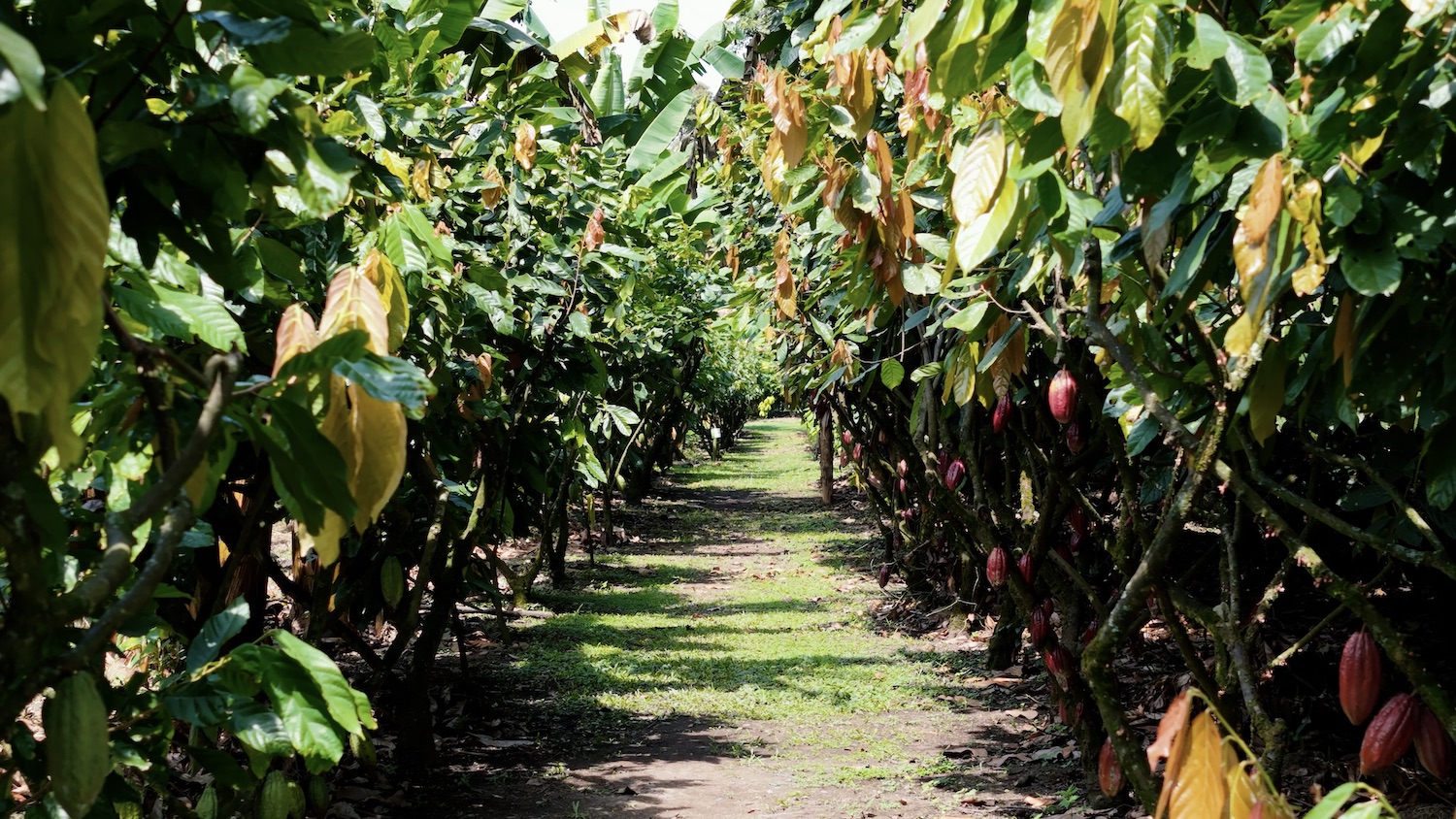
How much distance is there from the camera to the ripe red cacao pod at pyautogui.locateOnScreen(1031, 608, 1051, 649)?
435cm

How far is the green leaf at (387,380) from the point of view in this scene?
1.01m

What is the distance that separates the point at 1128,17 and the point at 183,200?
94cm

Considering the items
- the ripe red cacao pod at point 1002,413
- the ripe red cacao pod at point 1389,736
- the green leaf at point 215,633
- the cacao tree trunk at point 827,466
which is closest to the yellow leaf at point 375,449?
the green leaf at point 215,633

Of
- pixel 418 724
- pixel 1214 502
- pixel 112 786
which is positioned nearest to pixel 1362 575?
pixel 1214 502

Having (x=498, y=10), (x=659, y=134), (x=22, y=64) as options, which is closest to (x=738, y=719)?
(x=659, y=134)

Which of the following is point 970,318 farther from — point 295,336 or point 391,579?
point 391,579

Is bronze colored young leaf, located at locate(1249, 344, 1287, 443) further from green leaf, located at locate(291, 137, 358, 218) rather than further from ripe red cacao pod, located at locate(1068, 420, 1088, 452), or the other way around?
ripe red cacao pod, located at locate(1068, 420, 1088, 452)

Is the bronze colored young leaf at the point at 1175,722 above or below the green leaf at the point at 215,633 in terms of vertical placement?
below

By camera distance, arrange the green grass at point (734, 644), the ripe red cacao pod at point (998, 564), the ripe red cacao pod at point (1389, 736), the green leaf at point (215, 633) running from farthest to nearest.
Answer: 1. the green grass at point (734, 644)
2. the ripe red cacao pod at point (998, 564)
3. the ripe red cacao pod at point (1389, 736)
4. the green leaf at point (215, 633)

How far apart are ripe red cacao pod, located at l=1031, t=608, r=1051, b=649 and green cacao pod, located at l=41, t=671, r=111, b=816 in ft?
12.2

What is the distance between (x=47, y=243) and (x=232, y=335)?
2.65 feet

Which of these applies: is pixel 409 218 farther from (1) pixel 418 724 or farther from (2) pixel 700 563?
(2) pixel 700 563

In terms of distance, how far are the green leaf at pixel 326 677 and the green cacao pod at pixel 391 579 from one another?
3043mm

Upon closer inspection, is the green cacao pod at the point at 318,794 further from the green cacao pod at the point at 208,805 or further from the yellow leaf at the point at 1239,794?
the yellow leaf at the point at 1239,794
